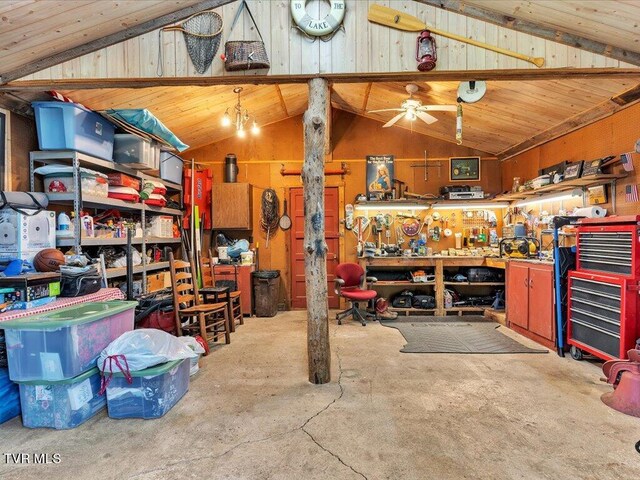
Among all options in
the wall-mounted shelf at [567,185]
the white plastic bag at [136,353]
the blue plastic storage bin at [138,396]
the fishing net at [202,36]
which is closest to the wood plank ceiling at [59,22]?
the fishing net at [202,36]

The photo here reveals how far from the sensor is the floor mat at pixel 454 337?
3812 mm

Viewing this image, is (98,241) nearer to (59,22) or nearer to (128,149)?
(128,149)

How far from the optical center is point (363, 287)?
5.34 meters

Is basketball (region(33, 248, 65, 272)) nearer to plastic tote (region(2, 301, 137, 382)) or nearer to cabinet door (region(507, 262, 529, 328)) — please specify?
plastic tote (region(2, 301, 137, 382))

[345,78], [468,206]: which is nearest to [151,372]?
[345,78]

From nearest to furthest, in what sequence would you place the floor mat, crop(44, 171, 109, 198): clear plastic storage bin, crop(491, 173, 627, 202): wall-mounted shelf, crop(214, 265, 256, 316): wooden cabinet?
crop(44, 171, 109, 198): clear plastic storage bin < crop(491, 173, 627, 202): wall-mounted shelf < the floor mat < crop(214, 265, 256, 316): wooden cabinet

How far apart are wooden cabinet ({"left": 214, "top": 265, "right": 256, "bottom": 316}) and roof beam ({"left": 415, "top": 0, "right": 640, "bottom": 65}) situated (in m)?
4.25

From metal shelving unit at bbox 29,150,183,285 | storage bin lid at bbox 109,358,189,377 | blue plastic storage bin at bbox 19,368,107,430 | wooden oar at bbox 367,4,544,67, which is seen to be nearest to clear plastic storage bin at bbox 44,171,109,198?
metal shelving unit at bbox 29,150,183,285

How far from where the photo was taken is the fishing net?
289 centimetres

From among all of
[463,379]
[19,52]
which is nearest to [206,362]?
[463,379]

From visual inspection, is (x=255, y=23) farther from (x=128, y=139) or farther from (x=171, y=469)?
(x=171, y=469)

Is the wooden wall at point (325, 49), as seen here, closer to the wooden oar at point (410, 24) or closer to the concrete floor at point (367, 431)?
the wooden oar at point (410, 24)

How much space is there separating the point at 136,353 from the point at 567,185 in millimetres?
4837

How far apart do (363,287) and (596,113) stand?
360 cm
